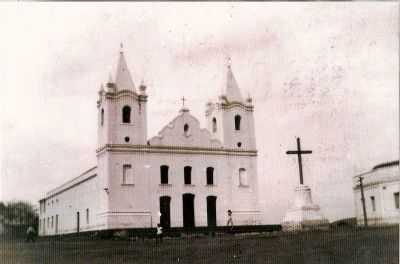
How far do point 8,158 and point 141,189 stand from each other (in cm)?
1385

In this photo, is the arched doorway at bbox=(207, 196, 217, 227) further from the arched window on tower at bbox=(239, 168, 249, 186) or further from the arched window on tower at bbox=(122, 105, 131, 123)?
the arched window on tower at bbox=(122, 105, 131, 123)

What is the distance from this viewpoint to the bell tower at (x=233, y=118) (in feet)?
116

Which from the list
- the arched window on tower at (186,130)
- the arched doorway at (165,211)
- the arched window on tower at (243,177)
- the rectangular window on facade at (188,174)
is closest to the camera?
the arched doorway at (165,211)

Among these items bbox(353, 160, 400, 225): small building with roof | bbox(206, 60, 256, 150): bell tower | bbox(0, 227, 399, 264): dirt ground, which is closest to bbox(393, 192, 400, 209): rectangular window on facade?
bbox(353, 160, 400, 225): small building with roof

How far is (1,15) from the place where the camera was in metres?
14.2

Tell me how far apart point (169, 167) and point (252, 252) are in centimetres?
1791

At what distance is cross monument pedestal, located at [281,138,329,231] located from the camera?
23.6 m

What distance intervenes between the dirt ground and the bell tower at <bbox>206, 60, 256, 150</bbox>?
1643cm

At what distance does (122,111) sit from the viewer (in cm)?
3297

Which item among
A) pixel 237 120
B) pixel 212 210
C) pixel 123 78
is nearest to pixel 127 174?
pixel 123 78

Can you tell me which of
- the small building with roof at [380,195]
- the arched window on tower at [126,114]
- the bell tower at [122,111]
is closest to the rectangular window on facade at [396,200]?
the small building with roof at [380,195]

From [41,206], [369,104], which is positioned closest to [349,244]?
[369,104]

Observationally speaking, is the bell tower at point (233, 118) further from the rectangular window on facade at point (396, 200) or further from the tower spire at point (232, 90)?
the rectangular window on facade at point (396, 200)

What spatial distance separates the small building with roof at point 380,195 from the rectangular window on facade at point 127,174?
1358cm
